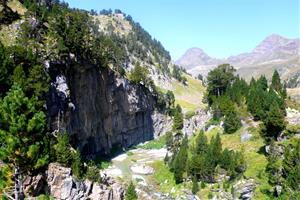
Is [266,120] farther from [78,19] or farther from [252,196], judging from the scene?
[78,19]

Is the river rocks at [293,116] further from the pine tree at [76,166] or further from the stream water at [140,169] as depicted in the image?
the pine tree at [76,166]

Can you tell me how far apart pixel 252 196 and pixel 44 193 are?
40710mm

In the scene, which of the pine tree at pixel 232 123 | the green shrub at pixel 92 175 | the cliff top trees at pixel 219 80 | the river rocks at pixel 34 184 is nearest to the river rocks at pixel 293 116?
the pine tree at pixel 232 123

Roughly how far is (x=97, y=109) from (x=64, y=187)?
55.5m

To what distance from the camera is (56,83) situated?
93.1 m

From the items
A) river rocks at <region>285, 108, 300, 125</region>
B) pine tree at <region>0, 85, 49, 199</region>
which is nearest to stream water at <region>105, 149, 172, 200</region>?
river rocks at <region>285, 108, 300, 125</region>

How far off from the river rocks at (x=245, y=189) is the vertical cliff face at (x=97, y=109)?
4165 centimetres

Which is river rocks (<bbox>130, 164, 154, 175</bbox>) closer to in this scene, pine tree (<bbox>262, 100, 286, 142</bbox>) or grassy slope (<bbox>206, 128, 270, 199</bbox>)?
grassy slope (<bbox>206, 128, 270, 199</bbox>)

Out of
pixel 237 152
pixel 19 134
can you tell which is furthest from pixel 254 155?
pixel 19 134

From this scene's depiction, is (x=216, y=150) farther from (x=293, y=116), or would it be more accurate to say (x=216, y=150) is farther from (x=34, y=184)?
(x=34, y=184)

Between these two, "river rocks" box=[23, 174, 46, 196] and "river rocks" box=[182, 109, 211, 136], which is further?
"river rocks" box=[182, 109, 211, 136]

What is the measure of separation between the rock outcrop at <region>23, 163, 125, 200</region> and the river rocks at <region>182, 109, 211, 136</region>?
216 ft

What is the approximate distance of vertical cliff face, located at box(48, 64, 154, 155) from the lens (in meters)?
94.7

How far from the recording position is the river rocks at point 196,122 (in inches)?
5748
